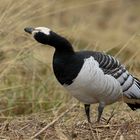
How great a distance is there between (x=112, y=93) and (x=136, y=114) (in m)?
0.85

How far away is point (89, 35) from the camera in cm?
1035

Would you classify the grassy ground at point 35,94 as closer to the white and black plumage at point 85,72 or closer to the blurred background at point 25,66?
the blurred background at point 25,66

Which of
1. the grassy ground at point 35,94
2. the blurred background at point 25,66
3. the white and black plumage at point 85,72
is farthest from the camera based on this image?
the blurred background at point 25,66

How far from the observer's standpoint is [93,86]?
15.0 feet

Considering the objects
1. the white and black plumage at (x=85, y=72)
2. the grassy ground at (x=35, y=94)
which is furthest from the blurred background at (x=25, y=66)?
the white and black plumage at (x=85, y=72)

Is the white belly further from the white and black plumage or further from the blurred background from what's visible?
the blurred background

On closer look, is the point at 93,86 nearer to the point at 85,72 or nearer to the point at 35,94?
the point at 85,72

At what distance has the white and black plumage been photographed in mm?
4543

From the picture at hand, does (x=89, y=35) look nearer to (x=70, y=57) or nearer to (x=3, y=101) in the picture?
(x=3, y=101)

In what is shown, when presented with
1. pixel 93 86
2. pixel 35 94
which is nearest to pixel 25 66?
pixel 35 94

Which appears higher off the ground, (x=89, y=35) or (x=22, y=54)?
(x=89, y=35)

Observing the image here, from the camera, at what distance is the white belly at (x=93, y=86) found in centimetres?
455

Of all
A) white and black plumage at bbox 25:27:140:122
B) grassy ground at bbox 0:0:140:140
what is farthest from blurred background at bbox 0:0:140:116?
white and black plumage at bbox 25:27:140:122

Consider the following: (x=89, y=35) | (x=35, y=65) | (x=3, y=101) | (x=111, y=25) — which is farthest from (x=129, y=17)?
(x=3, y=101)
